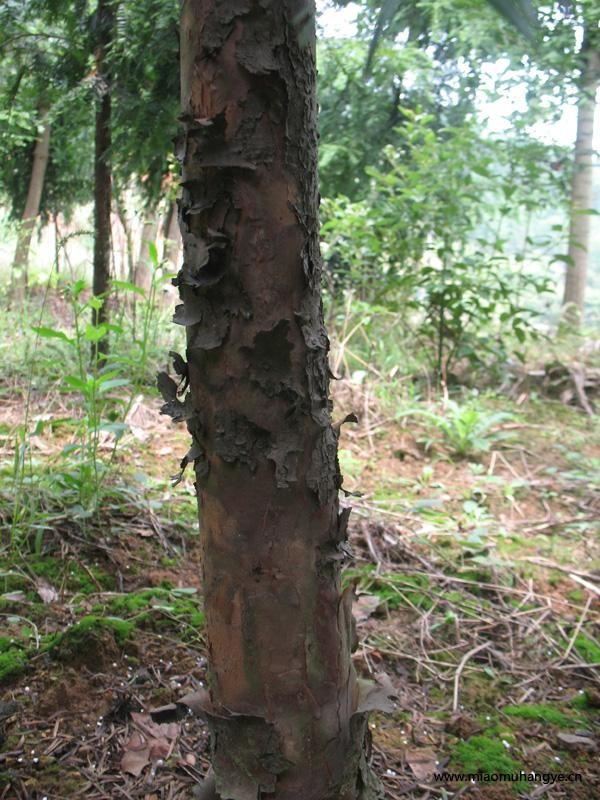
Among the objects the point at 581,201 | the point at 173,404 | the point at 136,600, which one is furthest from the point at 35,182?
the point at 173,404

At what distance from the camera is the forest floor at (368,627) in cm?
150

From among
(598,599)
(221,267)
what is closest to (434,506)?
(598,599)

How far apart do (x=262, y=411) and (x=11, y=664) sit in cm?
→ 110

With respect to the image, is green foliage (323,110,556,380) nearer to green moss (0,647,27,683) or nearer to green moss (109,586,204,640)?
green moss (109,586,204,640)

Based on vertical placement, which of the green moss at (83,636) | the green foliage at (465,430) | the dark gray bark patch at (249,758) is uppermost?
the green foliage at (465,430)

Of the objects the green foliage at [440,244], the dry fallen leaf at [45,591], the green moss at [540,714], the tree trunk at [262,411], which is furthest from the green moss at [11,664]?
the green foliage at [440,244]

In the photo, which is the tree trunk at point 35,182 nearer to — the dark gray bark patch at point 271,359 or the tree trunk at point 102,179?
the tree trunk at point 102,179

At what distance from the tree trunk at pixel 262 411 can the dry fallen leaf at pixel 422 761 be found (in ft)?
1.22

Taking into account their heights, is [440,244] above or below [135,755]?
above

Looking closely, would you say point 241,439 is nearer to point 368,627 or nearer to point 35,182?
point 368,627

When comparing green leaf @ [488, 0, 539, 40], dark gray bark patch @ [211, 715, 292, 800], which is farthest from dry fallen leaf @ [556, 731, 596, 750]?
green leaf @ [488, 0, 539, 40]

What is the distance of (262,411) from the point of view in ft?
3.50

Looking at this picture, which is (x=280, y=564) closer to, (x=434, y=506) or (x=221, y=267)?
(x=221, y=267)

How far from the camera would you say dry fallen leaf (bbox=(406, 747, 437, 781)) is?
5.04 ft
